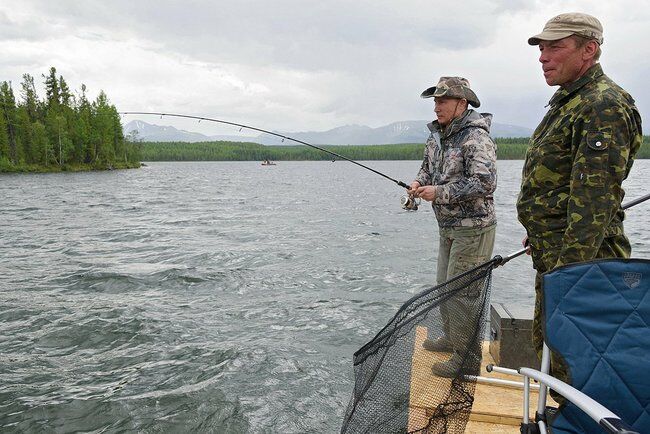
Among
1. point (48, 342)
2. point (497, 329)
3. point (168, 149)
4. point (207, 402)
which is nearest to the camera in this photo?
point (497, 329)

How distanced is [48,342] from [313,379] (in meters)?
4.35

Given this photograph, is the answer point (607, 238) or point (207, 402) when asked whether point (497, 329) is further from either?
point (207, 402)

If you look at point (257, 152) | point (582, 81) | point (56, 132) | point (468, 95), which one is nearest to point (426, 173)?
point (468, 95)

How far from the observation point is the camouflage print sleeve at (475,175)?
15.2 ft

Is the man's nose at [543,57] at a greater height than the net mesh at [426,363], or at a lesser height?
greater

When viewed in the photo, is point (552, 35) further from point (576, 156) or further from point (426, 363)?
point (426, 363)

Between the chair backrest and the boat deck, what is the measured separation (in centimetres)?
107

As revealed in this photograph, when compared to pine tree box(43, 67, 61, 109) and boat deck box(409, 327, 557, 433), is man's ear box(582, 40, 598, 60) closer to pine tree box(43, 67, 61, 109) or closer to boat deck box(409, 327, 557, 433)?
boat deck box(409, 327, 557, 433)

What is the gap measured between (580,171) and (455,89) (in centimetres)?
204

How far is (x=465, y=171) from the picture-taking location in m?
4.79

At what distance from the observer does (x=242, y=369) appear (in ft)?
24.6

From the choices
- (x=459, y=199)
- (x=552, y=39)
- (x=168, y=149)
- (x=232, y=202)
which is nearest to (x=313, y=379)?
(x=459, y=199)

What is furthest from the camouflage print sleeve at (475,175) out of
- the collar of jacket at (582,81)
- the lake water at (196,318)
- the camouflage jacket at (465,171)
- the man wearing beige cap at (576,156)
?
the lake water at (196,318)

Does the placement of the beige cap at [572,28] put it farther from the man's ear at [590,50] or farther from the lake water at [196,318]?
the lake water at [196,318]
